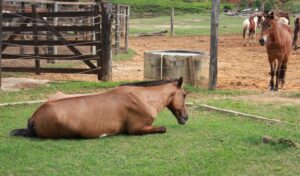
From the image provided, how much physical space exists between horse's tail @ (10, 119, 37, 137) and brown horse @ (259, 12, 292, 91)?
693 cm

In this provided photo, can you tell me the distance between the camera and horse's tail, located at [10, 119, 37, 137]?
7.05 m

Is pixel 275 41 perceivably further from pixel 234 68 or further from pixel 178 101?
pixel 178 101

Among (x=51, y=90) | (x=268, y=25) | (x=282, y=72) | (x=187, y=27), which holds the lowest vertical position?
(x=187, y=27)

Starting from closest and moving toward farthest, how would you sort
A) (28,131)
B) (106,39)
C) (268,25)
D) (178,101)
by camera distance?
(28,131), (178,101), (268,25), (106,39)

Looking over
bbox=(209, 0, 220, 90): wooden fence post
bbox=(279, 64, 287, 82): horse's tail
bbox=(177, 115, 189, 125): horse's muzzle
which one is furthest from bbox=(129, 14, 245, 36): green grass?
bbox=(177, 115, 189, 125): horse's muzzle

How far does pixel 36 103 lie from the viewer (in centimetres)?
1001

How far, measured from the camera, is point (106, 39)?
1313 cm

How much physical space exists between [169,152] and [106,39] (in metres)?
7.08

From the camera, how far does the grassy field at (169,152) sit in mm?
5758

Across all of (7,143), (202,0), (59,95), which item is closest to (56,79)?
(59,95)

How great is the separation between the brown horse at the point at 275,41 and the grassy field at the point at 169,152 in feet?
15.4

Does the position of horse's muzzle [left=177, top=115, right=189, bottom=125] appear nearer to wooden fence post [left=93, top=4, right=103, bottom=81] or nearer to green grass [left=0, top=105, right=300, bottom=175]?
green grass [left=0, top=105, right=300, bottom=175]

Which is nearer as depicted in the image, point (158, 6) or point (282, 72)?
point (282, 72)

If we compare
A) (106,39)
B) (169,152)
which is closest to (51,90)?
(106,39)
